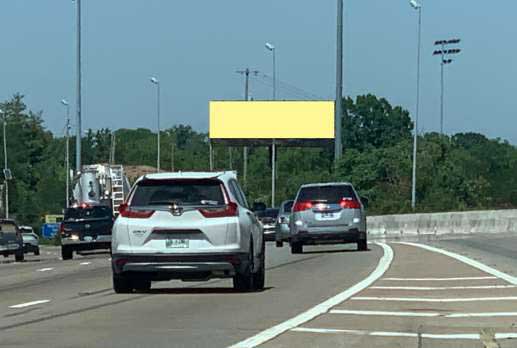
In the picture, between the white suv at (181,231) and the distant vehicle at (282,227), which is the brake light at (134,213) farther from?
the distant vehicle at (282,227)

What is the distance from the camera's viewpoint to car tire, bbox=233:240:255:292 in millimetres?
18938

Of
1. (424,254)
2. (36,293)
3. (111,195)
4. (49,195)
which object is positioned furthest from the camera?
(49,195)

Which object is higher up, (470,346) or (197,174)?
(197,174)

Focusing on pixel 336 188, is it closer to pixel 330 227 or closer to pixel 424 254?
pixel 330 227

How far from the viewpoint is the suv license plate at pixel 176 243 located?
18484 mm

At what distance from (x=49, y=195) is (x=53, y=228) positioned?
34.6 metres

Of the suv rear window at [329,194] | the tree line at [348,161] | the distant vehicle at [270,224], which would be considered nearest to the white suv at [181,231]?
the suv rear window at [329,194]

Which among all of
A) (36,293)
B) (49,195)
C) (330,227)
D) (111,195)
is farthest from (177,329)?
(49,195)

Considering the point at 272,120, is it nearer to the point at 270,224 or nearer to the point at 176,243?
the point at 270,224

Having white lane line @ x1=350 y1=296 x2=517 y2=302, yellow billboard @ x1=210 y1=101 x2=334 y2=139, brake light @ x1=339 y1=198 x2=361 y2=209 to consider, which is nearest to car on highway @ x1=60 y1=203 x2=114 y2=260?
brake light @ x1=339 y1=198 x2=361 y2=209

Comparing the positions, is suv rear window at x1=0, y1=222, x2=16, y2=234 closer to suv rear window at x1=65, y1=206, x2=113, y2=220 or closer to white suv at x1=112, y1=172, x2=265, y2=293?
suv rear window at x1=65, y1=206, x2=113, y2=220

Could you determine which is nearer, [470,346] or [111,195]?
[470,346]

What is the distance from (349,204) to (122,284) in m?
15.0

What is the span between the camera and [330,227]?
3372 centimetres
